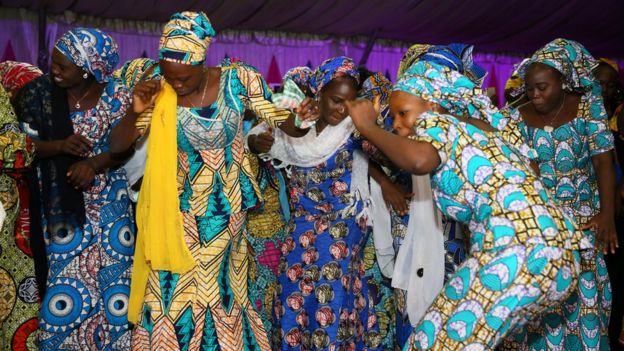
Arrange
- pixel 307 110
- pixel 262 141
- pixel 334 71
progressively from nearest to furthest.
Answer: pixel 307 110, pixel 334 71, pixel 262 141

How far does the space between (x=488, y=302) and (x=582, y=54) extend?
2.67m

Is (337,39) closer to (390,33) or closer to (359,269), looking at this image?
(390,33)

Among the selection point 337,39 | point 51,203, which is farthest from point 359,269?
point 337,39

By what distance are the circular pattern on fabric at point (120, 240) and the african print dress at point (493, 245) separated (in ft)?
7.19

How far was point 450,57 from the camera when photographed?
5.46m

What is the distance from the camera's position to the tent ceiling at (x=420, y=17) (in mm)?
10805

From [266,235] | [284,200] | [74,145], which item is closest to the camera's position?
[74,145]

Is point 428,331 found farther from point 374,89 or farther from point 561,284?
point 374,89

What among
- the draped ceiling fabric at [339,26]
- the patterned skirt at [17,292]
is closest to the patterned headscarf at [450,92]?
the patterned skirt at [17,292]

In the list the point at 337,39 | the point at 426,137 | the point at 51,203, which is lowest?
the point at 51,203

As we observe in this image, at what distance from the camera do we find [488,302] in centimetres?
341

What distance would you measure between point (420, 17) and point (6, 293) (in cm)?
954

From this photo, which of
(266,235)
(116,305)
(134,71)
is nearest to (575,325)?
(266,235)

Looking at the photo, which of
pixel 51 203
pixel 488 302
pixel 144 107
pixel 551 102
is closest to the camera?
pixel 488 302
